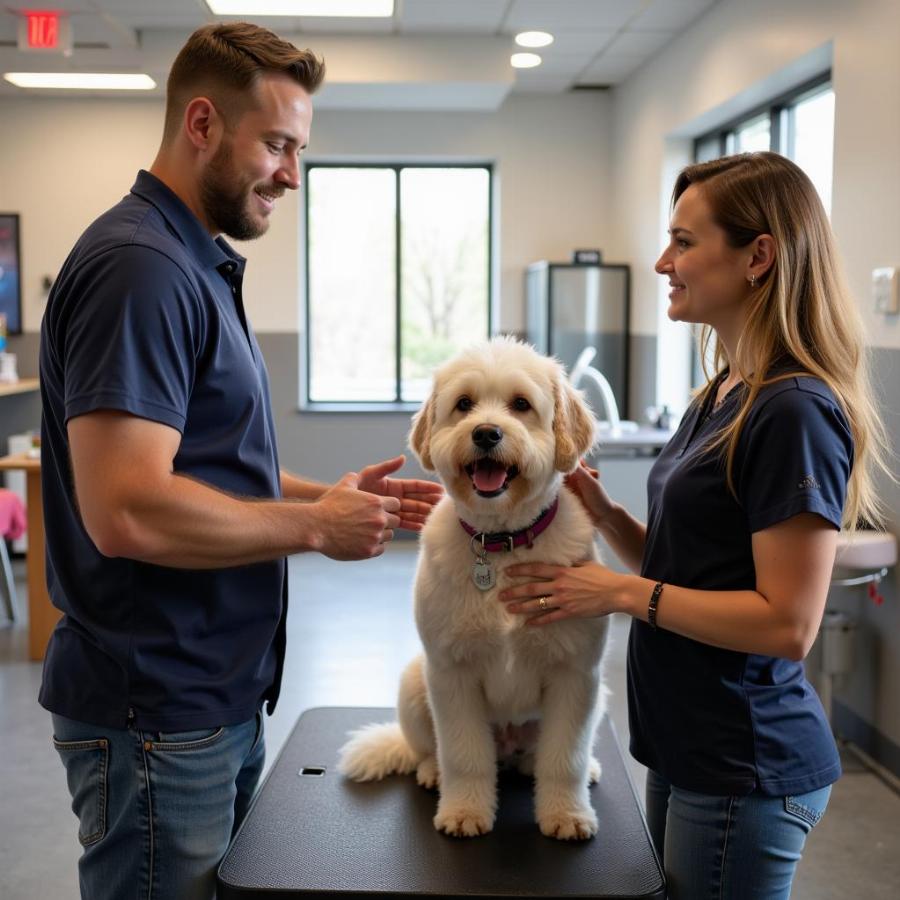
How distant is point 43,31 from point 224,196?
4449mm

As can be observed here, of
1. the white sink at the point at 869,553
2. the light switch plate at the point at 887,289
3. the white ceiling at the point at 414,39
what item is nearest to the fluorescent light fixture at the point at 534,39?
the white ceiling at the point at 414,39

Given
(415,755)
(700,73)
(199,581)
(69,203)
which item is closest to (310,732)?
(415,755)

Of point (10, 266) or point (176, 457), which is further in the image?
point (10, 266)

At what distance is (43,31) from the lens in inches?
207

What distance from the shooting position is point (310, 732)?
7.17 ft

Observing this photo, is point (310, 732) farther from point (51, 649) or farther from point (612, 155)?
point (612, 155)

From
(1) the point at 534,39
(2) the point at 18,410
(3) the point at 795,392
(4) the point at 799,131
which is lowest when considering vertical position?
(2) the point at 18,410

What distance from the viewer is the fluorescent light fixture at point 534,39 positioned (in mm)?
5805

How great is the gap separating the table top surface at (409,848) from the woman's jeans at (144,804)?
3.3 inches

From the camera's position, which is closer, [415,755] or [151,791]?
[151,791]

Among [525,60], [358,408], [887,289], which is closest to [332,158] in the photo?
[525,60]

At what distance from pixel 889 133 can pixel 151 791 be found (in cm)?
318

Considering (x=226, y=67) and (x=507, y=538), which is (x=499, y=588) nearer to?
(x=507, y=538)

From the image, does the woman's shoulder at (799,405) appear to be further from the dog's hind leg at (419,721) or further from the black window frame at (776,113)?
the black window frame at (776,113)
